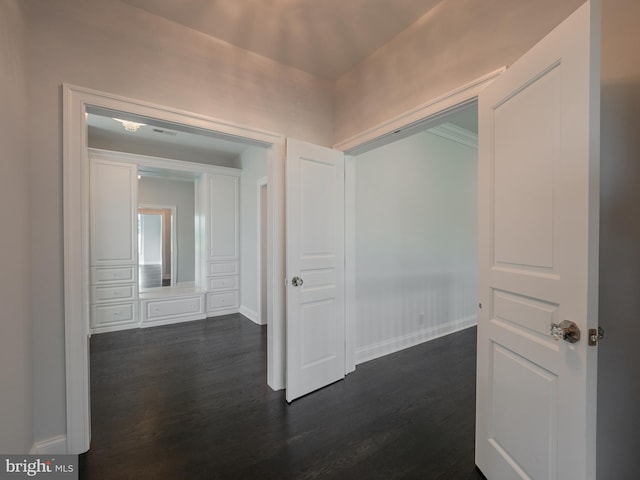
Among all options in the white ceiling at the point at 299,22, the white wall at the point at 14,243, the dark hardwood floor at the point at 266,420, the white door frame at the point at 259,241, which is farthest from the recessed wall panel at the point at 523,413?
the white door frame at the point at 259,241

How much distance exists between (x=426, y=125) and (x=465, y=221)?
267cm

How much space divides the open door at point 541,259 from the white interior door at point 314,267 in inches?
49.7

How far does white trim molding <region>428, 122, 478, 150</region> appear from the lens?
3643 millimetres

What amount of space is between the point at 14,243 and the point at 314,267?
179 centimetres

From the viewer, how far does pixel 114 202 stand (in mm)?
3842

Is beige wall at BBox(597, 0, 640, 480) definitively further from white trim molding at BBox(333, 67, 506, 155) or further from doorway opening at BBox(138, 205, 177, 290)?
doorway opening at BBox(138, 205, 177, 290)

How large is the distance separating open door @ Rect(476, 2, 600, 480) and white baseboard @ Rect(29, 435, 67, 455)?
2.41 m

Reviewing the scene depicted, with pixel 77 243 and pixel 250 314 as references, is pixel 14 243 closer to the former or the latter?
pixel 77 243

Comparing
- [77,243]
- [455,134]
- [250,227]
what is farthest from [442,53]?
[250,227]

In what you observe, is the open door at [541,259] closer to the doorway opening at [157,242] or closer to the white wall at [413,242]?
the white wall at [413,242]

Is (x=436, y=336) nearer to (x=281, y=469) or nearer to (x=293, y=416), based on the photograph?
(x=293, y=416)

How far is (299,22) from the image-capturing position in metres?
1.90

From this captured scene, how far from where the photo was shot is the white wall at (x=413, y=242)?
3041mm

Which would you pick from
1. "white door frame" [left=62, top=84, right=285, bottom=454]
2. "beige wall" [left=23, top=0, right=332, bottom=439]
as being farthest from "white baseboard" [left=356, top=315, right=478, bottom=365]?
"beige wall" [left=23, top=0, right=332, bottom=439]
